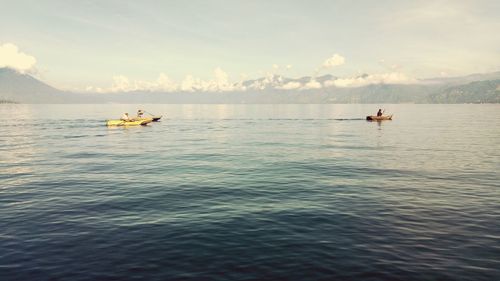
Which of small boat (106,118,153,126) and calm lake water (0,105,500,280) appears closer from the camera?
calm lake water (0,105,500,280)

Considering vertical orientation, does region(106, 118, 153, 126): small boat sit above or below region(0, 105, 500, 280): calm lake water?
above

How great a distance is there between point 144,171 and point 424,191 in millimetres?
24794

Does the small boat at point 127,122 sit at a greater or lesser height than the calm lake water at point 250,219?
greater

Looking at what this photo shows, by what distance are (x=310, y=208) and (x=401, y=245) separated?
6901mm

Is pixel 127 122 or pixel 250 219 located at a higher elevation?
pixel 127 122

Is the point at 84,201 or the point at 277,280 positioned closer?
the point at 277,280

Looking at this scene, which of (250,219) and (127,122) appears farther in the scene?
(127,122)

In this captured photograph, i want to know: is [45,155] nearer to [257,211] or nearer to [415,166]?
[257,211]

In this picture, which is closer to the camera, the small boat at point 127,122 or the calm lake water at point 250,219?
the calm lake water at point 250,219

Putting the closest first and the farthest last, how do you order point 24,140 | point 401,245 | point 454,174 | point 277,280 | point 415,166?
point 277,280
point 401,245
point 454,174
point 415,166
point 24,140

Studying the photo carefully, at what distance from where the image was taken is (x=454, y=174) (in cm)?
3334

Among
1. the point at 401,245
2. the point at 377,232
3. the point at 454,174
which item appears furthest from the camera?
the point at 454,174

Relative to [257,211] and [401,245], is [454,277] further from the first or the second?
[257,211]

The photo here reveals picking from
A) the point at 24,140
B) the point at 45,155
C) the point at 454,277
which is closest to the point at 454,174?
the point at 454,277
